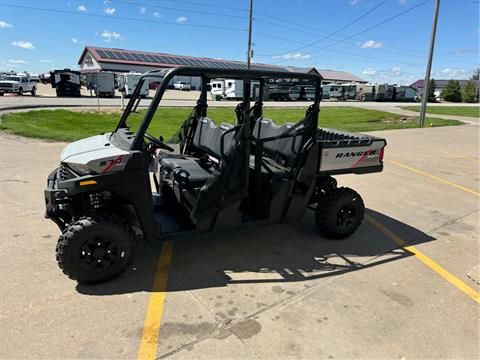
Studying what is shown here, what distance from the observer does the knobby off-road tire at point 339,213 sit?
4477 millimetres

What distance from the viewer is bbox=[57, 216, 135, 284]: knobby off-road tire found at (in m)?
3.18

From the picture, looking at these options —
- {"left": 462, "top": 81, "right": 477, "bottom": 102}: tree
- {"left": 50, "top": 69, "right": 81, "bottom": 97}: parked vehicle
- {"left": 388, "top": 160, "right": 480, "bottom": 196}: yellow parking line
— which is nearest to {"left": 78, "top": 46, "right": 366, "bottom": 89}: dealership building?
{"left": 50, "top": 69, "right": 81, "bottom": 97}: parked vehicle

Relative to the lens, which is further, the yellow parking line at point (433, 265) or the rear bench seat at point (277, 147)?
the rear bench seat at point (277, 147)

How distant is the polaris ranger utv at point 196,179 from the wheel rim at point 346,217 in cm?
1

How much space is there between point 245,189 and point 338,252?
1.38 meters

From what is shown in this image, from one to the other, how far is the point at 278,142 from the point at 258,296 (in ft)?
6.09

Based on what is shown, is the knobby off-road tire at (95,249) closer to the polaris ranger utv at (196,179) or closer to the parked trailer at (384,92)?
the polaris ranger utv at (196,179)

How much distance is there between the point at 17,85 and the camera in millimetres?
31203

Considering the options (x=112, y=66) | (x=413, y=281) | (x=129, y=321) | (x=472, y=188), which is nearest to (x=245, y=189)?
(x=129, y=321)

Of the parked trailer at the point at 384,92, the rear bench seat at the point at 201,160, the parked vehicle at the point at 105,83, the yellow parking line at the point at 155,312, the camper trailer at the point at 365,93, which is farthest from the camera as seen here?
the parked trailer at the point at 384,92

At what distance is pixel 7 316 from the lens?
2.89m

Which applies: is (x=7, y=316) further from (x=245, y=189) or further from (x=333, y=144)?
(x=333, y=144)

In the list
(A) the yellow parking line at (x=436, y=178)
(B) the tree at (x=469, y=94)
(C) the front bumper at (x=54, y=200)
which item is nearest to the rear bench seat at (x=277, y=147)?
(C) the front bumper at (x=54, y=200)

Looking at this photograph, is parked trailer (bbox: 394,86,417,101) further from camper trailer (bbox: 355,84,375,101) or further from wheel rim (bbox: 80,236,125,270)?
wheel rim (bbox: 80,236,125,270)
